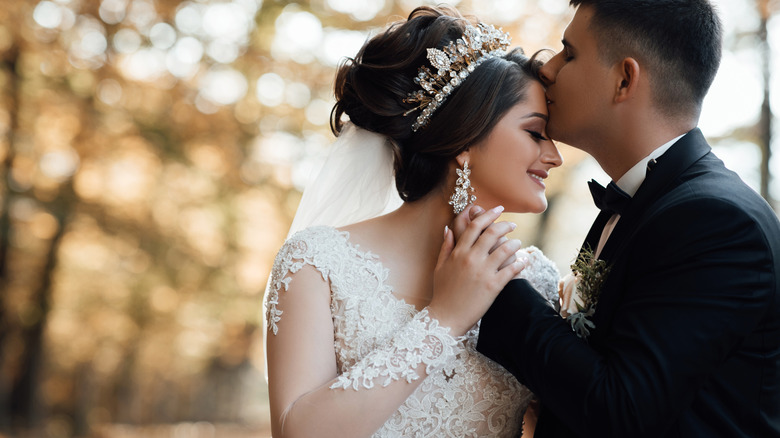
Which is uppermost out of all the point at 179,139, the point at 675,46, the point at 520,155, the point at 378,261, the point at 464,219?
the point at 675,46

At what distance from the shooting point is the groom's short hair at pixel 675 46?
2.64 m

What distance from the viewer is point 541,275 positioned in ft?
10.9

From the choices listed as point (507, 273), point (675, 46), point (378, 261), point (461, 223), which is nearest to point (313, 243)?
point (378, 261)

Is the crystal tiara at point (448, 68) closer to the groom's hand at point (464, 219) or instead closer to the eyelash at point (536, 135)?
the eyelash at point (536, 135)

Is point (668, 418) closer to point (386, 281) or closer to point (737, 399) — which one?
point (737, 399)

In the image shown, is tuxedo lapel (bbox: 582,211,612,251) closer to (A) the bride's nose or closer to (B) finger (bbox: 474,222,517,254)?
(A) the bride's nose

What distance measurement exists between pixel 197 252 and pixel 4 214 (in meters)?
2.84

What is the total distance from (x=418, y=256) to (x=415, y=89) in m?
0.76

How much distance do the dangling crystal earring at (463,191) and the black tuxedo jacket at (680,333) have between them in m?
0.82

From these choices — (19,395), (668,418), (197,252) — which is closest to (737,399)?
(668,418)

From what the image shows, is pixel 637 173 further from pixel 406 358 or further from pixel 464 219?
pixel 406 358

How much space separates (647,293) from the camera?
7.29ft

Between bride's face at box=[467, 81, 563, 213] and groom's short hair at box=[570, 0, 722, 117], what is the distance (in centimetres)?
49

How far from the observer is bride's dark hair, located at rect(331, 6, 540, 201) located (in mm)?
3100
